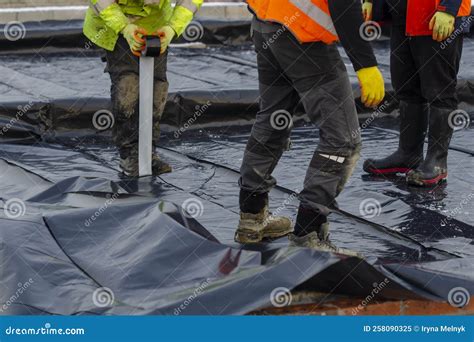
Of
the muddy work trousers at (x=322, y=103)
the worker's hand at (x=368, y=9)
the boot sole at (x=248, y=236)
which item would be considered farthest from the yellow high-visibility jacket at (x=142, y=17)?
the boot sole at (x=248, y=236)

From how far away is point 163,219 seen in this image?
4188 millimetres

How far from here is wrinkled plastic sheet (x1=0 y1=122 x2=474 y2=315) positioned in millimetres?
3654

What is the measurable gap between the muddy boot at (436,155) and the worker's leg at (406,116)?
6.9 inches

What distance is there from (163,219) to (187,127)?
2527 mm

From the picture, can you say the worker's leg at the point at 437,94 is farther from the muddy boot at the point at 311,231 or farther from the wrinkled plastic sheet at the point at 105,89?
the wrinkled plastic sheet at the point at 105,89

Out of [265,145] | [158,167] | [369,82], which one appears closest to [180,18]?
[158,167]

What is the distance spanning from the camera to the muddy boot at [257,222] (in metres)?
4.45

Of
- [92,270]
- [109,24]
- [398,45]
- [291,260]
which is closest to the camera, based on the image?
[291,260]

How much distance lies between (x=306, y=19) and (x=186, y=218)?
993mm

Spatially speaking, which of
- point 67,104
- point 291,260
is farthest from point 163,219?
point 67,104

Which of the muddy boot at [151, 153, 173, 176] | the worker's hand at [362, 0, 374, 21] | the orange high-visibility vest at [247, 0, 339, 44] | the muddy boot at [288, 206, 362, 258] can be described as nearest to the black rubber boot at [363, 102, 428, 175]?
the worker's hand at [362, 0, 374, 21]

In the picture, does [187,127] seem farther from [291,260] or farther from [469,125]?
[291,260]

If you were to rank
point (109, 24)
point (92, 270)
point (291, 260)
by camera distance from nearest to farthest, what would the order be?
point (291, 260), point (92, 270), point (109, 24)

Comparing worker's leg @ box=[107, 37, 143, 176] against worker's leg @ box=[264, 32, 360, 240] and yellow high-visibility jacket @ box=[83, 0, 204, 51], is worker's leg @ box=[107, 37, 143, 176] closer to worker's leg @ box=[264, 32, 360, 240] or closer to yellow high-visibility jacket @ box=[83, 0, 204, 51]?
yellow high-visibility jacket @ box=[83, 0, 204, 51]
